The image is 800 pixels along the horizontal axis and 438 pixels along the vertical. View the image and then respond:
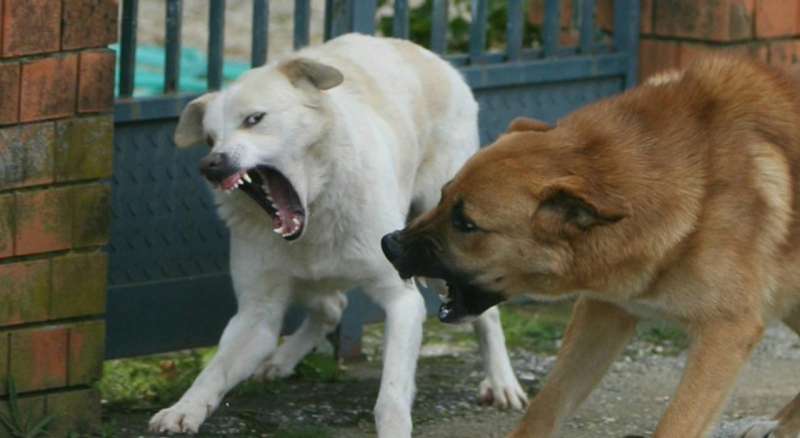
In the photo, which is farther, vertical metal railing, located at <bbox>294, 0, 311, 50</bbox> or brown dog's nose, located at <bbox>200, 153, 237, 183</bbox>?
vertical metal railing, located at <bbox>294, 0, 311, 50</bbox>

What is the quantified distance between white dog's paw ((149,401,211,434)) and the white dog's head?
0.61 m

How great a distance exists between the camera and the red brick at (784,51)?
286 inches

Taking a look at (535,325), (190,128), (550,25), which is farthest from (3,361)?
(550,25)

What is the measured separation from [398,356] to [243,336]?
534 mm

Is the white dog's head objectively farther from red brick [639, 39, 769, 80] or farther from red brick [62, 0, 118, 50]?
red brick [639, 39, 769, 80]

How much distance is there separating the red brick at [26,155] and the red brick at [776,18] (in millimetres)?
3410

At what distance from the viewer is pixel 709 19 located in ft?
23.7

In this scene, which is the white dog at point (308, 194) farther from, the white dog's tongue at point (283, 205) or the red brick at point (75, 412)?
the red brick at point (75, 412)

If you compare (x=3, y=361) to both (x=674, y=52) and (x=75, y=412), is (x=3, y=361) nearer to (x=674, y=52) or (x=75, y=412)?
(x=75, y=412)

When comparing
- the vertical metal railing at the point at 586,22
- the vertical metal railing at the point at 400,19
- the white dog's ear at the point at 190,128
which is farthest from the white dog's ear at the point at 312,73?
the vertical metal railing at the point at 586,22

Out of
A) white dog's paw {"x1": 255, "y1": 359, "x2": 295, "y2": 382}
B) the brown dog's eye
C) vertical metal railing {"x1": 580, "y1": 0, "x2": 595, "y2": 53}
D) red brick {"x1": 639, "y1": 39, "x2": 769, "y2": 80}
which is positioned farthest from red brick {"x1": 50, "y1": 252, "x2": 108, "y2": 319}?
red brick {"x1": 639, "y1": 39, "x2": 769, "y2": 80}

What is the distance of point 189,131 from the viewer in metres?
5.44

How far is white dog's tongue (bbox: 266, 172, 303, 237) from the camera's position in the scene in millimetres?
5277

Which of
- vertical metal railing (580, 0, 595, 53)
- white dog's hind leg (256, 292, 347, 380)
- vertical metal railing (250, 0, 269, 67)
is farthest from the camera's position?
vertical metal railing (580, 0, 595, 53)
